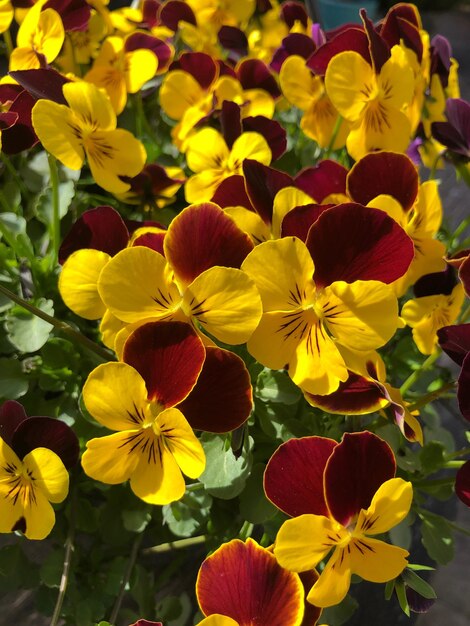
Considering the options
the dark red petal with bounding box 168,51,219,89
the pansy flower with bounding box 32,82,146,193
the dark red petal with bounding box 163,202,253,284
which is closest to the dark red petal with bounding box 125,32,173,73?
the dark red petal with bounding box 168,51,219,89

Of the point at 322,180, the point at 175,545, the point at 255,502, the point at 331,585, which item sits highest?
the point at 322,180

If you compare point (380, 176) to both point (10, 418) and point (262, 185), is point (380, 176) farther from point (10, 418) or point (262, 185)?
point (10, 418)

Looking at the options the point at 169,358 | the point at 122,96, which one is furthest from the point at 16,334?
the point at 122,96

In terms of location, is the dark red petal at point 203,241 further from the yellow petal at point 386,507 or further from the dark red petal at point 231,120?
the dark red petal at point 231,120

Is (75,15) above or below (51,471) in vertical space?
above

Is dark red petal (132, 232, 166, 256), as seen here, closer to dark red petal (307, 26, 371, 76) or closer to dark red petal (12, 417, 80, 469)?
dark red petal (12, 417, 80, 469)

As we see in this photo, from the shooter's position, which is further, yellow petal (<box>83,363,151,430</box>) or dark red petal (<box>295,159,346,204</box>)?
dark red petal (<box>295,159,346,204</box>)

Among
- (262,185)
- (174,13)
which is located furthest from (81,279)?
(174,13)

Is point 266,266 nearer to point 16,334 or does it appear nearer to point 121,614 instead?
point 16,334
